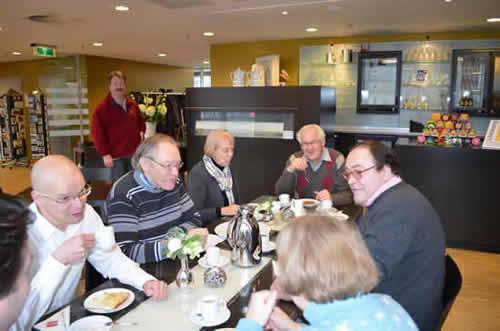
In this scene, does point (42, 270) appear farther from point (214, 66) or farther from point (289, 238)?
point (214, 66)

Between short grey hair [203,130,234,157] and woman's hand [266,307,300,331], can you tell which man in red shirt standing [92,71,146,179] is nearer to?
short grey hair [203,130,234,157]

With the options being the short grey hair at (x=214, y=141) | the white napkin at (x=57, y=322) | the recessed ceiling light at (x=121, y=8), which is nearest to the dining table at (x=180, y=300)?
the white napkin at (x=57, y=322)

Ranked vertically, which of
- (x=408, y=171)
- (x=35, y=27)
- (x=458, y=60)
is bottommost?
(x=408, y=171)

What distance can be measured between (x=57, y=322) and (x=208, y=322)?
48 cm

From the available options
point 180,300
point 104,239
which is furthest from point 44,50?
point 180,300

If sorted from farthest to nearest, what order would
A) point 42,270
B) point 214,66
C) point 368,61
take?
1. point 214,66
2. point 368,61
3. point 42,270

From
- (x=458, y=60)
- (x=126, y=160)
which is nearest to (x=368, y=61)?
(x=458, y=60)

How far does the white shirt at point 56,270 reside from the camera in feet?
4.77

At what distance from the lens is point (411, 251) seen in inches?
65.5

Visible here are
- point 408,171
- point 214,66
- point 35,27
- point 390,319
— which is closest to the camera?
point 390,319

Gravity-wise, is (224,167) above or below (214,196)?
above

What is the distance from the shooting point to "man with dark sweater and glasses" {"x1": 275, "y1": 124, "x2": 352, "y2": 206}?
330 cm

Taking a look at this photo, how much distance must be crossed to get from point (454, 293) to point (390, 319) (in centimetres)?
57

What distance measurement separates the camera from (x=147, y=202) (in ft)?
6.68
